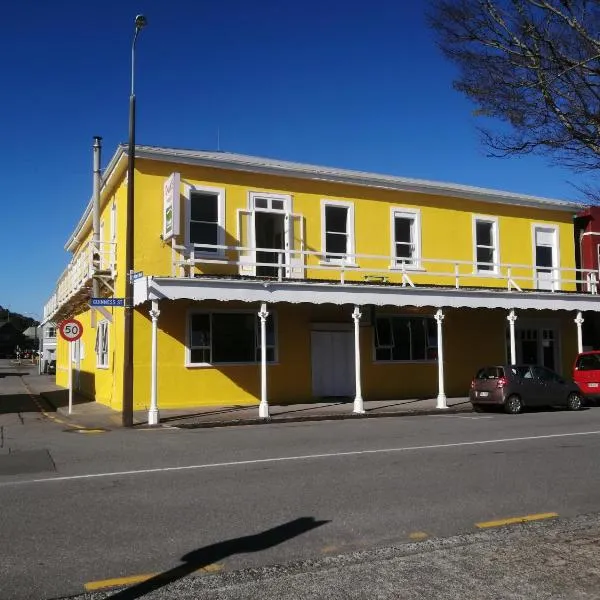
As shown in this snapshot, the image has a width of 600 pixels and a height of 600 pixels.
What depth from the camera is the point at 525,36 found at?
616 centimetres

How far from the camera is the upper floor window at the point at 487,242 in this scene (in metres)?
25.3

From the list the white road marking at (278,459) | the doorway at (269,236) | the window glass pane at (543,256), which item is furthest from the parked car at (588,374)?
the doorway at (269,236)

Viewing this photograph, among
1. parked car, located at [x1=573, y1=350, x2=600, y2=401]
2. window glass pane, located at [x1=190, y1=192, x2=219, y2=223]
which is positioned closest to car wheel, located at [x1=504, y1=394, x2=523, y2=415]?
parked car, located at [x1=573, y1=350, x2=600, y2=401]

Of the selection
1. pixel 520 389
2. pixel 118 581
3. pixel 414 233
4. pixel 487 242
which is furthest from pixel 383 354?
pixel 118 581

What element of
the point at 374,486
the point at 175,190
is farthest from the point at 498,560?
the point at 175,190

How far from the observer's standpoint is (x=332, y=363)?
22.6 metres

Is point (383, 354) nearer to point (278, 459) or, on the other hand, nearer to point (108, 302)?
point (108, 302)

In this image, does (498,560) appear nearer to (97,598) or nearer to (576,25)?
(97,598)

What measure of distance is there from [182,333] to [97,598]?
15.6 metres

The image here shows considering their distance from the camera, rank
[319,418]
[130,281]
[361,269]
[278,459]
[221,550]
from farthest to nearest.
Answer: [361,269] → [319,418] → [130,281] → [278,459] → [221,550]

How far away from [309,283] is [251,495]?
11.7 m

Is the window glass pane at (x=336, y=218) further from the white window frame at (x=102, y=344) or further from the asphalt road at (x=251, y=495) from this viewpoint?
the asphalt road at (x=251, y=495)

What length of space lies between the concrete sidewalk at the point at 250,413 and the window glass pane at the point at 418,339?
1.92 metres

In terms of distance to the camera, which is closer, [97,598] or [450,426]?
[97,598]
